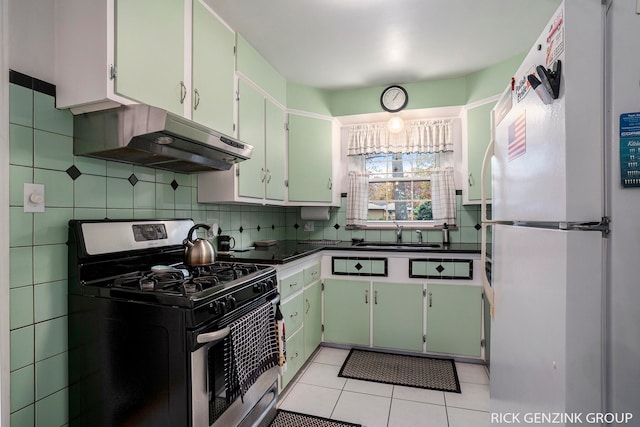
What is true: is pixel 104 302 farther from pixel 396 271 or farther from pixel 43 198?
pixel 396 271

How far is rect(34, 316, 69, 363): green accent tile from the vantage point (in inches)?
47.4

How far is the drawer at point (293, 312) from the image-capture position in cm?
206

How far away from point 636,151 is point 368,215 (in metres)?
2.74

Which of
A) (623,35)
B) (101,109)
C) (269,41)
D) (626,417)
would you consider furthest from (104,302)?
(269,41)

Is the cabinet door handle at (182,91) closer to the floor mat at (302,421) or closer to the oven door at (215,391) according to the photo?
the oven door at (215,391)

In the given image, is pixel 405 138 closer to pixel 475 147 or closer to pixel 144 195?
pixel 475 147

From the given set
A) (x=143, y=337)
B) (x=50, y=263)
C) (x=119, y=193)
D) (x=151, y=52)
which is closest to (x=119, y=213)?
(x=119, y=193)

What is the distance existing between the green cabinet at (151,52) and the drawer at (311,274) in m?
1.48

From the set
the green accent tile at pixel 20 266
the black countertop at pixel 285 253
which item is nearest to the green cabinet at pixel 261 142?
the black countertop at pixel 285 253

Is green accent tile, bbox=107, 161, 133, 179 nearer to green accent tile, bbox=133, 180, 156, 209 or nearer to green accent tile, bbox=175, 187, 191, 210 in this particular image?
green accent tile, bbox=133, 180, 156, 209

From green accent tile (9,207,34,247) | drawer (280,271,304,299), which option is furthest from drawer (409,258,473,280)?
green accent tile (9,207,34,247)

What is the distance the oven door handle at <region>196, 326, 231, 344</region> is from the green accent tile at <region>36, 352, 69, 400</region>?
2.22 ft

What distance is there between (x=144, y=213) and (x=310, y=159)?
5.38ft

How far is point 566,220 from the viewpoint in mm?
Result: 696
